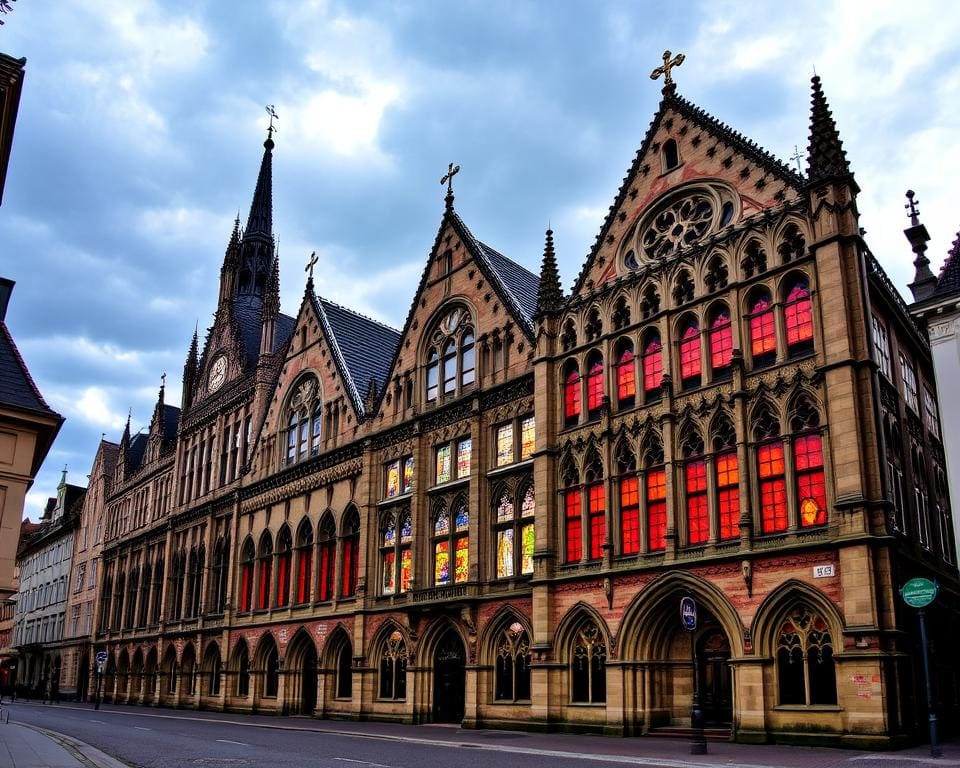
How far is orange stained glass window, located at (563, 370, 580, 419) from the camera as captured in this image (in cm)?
3338

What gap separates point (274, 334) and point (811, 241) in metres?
37.6

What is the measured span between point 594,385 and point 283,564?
916 inches

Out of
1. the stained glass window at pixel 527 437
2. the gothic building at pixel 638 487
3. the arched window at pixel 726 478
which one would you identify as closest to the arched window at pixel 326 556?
the gothic building at pixel 638 487

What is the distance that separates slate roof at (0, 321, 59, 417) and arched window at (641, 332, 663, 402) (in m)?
18.4

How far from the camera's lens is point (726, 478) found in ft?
90.5

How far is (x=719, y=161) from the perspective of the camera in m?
31.0

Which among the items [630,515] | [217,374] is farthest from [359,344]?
[630,515]

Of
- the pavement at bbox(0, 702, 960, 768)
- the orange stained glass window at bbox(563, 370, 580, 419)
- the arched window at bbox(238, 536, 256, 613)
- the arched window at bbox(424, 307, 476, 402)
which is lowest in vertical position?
the pavement at bbox(0, 702, 960, 768)

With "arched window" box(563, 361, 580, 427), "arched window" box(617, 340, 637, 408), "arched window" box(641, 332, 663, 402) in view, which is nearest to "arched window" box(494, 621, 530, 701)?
"arched window" box(563, 361, 580, 427)

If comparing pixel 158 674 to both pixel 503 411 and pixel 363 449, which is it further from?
pixel 503 411

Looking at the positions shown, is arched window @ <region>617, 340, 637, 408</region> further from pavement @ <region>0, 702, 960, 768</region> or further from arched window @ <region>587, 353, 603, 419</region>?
pavement @ <region>0, 702, 960, 768</region>

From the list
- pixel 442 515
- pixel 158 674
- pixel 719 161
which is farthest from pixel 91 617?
pixel 719 161

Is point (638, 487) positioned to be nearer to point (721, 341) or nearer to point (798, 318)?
point (721, 341)

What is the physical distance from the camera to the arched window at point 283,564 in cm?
4812
